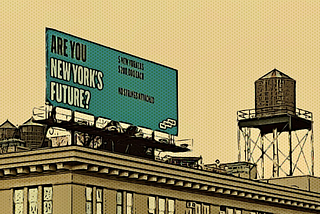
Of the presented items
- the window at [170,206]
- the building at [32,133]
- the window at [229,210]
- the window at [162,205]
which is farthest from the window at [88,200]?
the building at [32,133]

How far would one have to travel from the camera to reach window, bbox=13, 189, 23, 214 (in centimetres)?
5525

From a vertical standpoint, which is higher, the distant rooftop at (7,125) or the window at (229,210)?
the distant rooftop at (7,125)

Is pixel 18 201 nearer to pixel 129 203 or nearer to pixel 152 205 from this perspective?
pixel 129 203

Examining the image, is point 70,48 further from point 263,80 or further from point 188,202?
point 263,80

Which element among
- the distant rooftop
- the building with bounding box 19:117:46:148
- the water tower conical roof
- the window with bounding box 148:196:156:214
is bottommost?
the window with bounding box 148:196:156:214

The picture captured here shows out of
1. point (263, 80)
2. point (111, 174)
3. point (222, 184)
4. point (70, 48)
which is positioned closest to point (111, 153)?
point (111, 174)

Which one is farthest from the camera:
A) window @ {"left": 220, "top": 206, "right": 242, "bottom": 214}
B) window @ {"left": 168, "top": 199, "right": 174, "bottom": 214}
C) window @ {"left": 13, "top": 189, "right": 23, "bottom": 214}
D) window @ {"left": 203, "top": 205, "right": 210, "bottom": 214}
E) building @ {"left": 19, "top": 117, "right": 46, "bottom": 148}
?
building @ {"left": 19, "top": 117, "right": 46, "bottom": 148}

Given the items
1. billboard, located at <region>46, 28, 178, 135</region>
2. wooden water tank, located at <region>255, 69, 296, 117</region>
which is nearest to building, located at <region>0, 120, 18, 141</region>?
billboard, located at <region>46, 28, 178, 135</region>

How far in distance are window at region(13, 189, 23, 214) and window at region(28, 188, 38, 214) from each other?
0.68 meters

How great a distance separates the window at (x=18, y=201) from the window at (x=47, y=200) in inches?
73.1

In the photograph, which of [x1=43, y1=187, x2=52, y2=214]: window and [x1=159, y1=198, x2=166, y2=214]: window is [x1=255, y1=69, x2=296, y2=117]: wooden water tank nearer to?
[x1=159, y1=198, x2=166, y2=214]: window

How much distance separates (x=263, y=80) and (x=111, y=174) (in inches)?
1452

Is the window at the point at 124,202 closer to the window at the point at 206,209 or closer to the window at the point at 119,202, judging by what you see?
the window at the point at 119,202

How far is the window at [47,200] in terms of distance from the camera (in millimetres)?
53938
